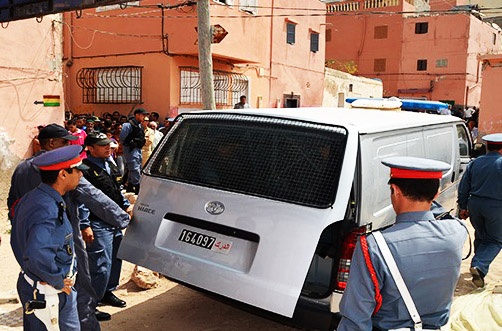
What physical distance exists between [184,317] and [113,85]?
11733 mm

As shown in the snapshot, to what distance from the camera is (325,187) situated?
3.00 meters

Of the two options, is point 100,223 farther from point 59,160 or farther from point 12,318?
point 59,160

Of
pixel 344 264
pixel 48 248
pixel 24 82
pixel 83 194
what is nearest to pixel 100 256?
pixel 83 194

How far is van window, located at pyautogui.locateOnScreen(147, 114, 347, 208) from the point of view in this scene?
3.08 meters

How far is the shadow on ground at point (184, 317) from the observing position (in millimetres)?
3926

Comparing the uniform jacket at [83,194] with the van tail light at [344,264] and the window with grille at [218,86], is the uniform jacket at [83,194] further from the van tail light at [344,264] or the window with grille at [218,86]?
the window with grille at [218,86]

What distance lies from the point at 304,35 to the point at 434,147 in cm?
1661

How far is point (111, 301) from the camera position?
4.29m

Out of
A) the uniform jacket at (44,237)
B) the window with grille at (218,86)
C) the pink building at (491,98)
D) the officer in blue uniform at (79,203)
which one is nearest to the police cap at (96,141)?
the officer in blue uniform at (79,203)

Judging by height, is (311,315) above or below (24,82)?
below

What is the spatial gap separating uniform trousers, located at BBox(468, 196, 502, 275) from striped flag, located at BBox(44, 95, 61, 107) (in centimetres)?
765

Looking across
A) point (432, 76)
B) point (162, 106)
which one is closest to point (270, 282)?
point (162, 106)

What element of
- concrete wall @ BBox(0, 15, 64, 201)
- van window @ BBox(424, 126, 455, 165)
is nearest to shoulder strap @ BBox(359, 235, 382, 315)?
van window @ BBox(424, 126, 455, 165)

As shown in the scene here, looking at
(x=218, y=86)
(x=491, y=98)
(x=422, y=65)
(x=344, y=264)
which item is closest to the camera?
(x=344, y=264)
